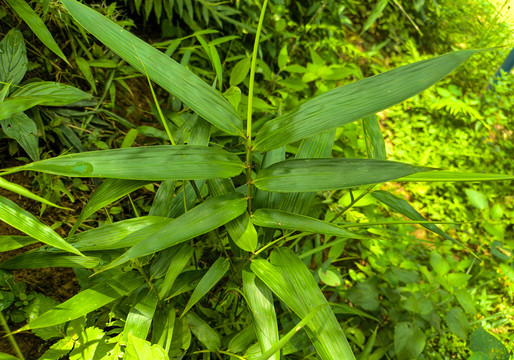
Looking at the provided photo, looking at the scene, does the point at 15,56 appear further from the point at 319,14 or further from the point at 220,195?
the point at 319,14

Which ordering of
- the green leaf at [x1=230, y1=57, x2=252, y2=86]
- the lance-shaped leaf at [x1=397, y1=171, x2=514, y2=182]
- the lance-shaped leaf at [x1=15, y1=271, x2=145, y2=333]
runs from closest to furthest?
the lance-shaped leaf at [x1=397, y1=171, x2=514, y2=182]
the lance-shaped leaf at [x1=15, y1=271, x2=145, y2=333]
the green leaf at [x1=230, y1=57, x2=252, y2=86]

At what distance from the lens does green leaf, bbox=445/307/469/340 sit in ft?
3.11

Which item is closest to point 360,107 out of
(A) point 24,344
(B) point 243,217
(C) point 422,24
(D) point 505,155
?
A: (B) point 243,217

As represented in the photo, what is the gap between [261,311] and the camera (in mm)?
598

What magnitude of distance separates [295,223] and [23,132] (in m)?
0.70

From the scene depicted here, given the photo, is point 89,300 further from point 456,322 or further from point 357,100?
point 456,322

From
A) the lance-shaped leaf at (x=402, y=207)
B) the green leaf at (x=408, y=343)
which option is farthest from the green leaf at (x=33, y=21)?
the green leaf at (x=408, y=343)

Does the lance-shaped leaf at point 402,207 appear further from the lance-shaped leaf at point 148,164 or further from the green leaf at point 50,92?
the green leaf at point 50,92

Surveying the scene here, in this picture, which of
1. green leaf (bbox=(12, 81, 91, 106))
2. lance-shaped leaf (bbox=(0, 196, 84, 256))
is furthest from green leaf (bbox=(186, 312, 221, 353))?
green leaf (bbox=(12, 81, 91, 106))

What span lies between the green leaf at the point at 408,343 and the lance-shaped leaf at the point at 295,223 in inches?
24.2

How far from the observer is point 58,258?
612 mm

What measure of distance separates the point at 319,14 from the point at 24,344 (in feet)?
5.74

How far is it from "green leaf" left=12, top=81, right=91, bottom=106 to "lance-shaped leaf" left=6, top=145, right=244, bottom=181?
0.41 meters

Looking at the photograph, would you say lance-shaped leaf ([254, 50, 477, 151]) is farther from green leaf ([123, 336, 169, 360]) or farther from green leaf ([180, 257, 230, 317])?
green leaf ([123, 336, 169, 360])
